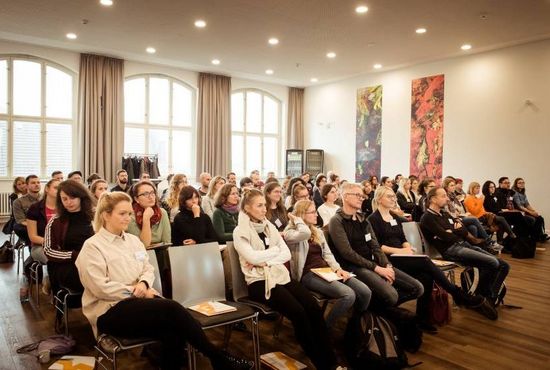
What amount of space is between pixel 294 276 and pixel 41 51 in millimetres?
9971

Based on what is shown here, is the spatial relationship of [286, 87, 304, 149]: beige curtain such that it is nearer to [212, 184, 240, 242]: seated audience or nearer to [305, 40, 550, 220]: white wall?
[305, 40, 550, 220]: white wall

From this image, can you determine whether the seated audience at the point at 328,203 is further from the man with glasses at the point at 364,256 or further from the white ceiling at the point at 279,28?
the white ceiling at the point at 279,28

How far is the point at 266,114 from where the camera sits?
15.1 m

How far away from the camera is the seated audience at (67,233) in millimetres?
3227

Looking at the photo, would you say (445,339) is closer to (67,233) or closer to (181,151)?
(67,233)

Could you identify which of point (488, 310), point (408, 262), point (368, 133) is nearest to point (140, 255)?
point (408, 262)

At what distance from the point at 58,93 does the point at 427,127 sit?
9.77m

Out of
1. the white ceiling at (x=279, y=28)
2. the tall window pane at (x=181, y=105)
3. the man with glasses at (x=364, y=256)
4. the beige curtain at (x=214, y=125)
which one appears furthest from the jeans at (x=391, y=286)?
the tall window pane at (x=181, y=105)

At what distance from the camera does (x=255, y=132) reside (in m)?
14.8

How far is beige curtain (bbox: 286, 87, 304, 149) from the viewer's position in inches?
602

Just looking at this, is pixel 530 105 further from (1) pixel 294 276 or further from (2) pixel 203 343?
(2) pixel 203 343

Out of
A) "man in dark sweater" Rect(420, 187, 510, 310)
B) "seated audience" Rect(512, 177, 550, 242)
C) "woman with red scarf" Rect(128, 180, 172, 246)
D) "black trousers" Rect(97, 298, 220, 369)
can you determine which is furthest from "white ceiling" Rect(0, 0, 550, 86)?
"black trousers" Rect(97, 298, 220, 369)

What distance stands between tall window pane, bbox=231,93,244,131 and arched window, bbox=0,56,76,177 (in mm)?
4873

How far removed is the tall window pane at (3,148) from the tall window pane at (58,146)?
0.88 metres
